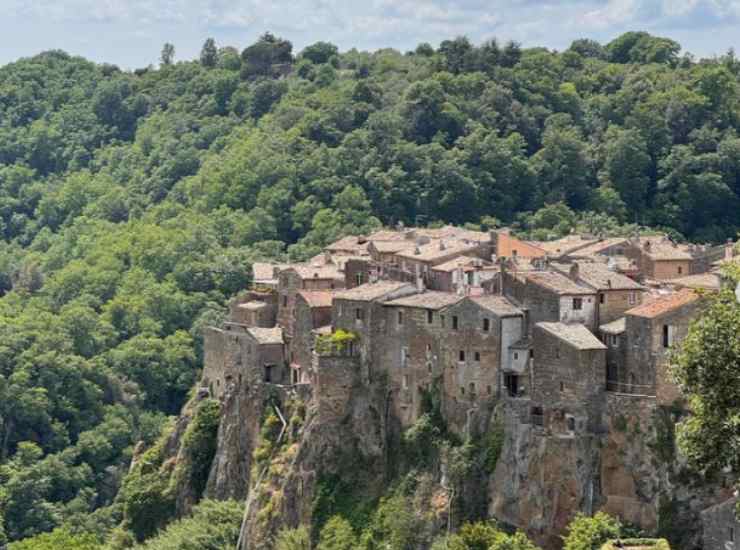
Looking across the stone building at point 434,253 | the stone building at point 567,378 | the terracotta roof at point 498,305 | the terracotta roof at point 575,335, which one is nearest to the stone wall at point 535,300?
the terracotta roof at point 498,305

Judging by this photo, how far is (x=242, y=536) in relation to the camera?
72500 mm

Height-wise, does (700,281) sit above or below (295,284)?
above

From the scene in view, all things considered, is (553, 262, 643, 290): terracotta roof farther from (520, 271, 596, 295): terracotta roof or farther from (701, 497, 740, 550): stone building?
(701, 497, 740, 550): stone building

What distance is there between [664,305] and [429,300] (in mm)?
10980

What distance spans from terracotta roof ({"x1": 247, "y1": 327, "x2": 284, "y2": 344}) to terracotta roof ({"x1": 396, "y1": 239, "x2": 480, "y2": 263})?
6474 millimetres

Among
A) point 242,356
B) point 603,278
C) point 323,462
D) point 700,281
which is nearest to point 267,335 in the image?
point 242,356

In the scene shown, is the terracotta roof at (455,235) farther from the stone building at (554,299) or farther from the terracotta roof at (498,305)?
the stone building at (554,299)

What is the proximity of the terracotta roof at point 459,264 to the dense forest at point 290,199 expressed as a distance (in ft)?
71.8

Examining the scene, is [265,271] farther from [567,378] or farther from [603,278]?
[567,378]

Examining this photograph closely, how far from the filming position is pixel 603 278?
64438 millimetres

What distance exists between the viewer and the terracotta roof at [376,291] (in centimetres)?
6919

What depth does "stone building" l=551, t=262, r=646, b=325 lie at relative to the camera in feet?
207

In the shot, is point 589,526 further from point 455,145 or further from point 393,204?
point 455,145

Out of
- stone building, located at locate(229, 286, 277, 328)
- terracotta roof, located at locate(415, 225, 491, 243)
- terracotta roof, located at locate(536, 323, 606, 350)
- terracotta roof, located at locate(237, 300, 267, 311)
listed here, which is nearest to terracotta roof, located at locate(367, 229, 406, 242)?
terracotta roof, located at locate(415, 225, 491, 243)
